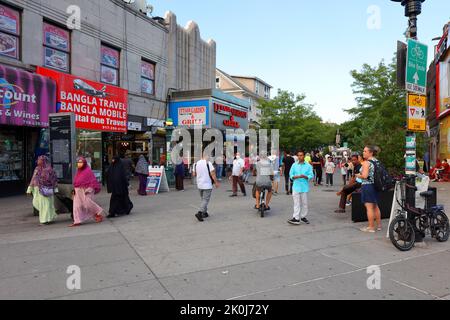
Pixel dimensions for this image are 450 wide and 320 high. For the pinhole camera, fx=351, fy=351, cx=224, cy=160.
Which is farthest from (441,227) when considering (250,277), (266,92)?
(266,92)

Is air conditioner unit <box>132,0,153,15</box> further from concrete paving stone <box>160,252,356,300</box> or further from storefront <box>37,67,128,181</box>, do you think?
concrete paving stone <box>160,252,356,300</box>

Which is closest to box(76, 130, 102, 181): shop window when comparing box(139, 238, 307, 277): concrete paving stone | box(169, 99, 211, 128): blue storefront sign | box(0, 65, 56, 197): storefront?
box(0, 65, 56, 197): storefront

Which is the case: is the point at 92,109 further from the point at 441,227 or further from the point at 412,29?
the point at 441,227

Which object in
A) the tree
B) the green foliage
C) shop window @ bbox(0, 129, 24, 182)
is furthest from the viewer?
the green foliage

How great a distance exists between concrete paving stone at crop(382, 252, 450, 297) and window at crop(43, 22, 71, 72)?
42.3 feet

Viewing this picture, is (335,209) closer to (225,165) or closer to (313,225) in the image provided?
(313,225)

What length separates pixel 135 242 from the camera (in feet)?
20.5

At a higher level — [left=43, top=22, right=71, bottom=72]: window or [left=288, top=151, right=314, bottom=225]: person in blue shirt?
[left=43, top=22, right=71, bottom=72]: window

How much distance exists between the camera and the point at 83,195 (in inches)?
312

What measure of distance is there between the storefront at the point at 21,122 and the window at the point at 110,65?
12.3 feet

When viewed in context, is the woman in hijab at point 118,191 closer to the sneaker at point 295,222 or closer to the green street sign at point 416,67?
the sneaker at point 295,222

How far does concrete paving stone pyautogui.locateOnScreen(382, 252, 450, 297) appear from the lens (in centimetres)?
417

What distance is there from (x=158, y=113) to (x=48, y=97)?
754 cm

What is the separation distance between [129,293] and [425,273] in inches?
150
